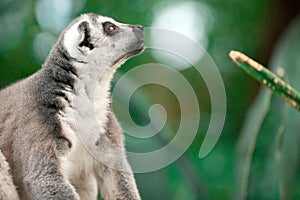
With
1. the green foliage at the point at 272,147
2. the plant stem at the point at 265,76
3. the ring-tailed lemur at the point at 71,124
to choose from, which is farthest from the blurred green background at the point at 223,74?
the plant stem at the point at 265,76

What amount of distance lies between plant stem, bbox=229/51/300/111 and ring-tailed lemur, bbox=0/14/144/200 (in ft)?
1.59

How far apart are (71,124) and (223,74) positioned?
2.29 m

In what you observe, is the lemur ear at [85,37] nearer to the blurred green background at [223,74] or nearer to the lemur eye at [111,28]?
the lemur eye at [111,28]

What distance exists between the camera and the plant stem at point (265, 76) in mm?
1119

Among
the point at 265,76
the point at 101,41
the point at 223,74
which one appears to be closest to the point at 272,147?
the point at 101,41

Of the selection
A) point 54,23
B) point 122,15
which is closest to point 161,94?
point 122,15

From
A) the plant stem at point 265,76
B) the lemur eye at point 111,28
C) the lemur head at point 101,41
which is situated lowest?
the plant stem at point 265,76

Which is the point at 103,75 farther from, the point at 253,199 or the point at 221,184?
the point at 221,184

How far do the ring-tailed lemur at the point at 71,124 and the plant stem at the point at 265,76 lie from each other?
49cm

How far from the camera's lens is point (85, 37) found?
1631 mm

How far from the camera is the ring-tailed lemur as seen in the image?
1.54 meters

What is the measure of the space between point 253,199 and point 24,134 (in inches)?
40.5

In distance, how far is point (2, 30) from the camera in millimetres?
3514

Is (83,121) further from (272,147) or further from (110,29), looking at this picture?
(272,147)
